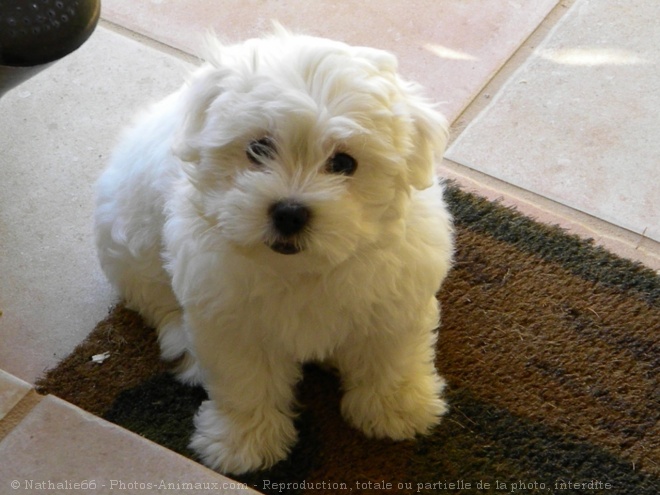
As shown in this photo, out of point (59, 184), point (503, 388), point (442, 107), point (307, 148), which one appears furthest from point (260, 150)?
point (442, 107)

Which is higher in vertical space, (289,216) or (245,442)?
(289,216)

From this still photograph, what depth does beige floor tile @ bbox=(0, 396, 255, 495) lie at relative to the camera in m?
1.23

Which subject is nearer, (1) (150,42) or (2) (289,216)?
(2) (289,216)

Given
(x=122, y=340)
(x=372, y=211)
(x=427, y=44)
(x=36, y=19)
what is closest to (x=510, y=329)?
(x=372, y=211)

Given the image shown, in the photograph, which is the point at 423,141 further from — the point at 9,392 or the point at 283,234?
the point at 9,392

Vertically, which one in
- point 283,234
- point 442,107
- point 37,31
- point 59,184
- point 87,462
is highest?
point 37,31

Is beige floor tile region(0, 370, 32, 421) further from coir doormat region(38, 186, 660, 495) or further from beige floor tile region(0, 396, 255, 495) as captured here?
coir doormat region(38, 186, 660, 495)

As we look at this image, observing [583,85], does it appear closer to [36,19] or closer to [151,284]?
[151,284]

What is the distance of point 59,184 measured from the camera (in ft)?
7.17

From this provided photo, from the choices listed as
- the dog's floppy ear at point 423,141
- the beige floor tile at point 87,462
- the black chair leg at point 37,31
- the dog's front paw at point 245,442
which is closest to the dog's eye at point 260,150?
the dog's floppy ear at point 423,141

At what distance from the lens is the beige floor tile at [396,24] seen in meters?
2.51

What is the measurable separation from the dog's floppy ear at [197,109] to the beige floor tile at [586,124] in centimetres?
107

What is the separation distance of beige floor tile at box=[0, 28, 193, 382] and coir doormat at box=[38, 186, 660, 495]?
10cm

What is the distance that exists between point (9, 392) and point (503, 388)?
0.99m
